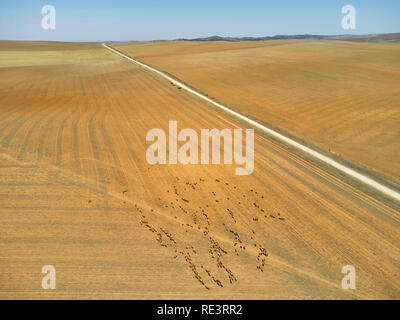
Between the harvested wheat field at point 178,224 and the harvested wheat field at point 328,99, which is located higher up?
the harvested wheat field at point 328,99

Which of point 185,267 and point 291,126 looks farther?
point 291,126

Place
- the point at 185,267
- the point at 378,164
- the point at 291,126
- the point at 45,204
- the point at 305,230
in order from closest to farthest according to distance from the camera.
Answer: the point at 185,267, the point at 305,230, the point at 45,204, the point at 378,164, the point at 291,126

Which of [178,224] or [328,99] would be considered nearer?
[178,224]

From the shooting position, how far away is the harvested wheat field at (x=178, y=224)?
16.3 feet

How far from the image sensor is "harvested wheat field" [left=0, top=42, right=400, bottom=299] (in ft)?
16.3

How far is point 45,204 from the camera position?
22.9 ft

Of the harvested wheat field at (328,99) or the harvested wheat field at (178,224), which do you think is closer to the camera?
A: the harvested wheat field at (178,224)

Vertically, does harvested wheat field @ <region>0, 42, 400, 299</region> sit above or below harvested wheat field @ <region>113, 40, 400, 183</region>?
below

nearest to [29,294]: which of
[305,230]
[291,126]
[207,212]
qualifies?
[207,212]

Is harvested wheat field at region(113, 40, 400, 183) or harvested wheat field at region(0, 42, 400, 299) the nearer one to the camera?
harvested wheat field at region(0, 42, 400, 299)

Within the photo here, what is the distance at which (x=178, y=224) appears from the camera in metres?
6.59

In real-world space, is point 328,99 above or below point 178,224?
above

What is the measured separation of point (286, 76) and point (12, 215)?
25.2 meters
